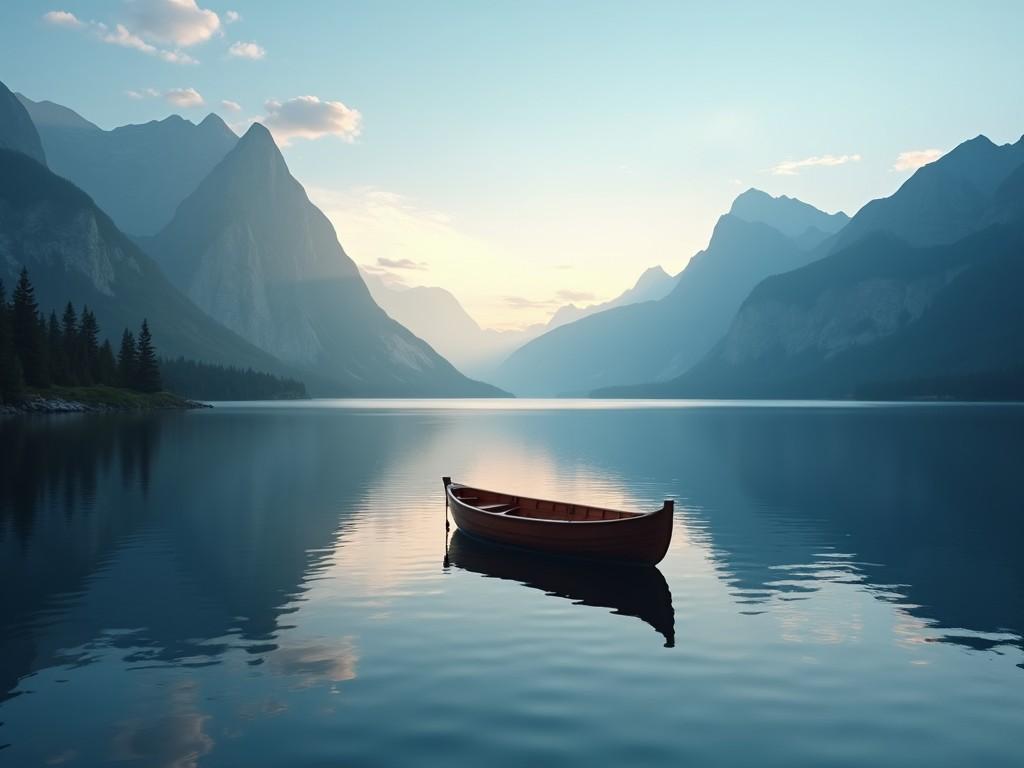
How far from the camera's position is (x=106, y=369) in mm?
173250

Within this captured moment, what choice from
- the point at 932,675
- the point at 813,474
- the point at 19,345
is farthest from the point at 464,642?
the point at 19,345

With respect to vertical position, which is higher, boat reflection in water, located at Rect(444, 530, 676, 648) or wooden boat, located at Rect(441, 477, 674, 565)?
wooden boat, located at Rect(441, 477, 674, 565)

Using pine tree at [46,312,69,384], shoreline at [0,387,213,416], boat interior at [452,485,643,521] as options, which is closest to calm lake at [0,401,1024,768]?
boat interior at [452,485,643,521]

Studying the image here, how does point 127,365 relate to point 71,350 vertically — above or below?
below

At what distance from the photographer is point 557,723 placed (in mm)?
16156

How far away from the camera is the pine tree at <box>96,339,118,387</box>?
6757 inches

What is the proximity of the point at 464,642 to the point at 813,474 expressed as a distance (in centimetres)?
5348

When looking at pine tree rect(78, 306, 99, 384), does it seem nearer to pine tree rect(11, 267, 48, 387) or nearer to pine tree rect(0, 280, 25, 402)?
pine tree rect(11, 267, 48, 387)

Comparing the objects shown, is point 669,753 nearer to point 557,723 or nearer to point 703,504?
point 557,723

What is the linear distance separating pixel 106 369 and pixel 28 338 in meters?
29.9

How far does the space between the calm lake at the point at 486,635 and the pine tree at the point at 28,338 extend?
10600 cm

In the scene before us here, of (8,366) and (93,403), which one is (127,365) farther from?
(8,366)

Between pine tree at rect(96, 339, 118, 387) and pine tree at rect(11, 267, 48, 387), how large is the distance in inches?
892

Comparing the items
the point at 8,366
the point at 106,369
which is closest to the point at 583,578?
the point at 8,366
